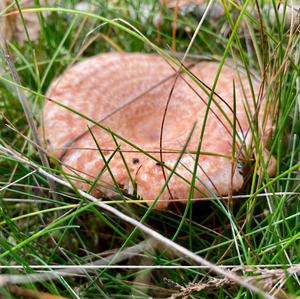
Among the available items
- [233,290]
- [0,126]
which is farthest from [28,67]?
[233,290]

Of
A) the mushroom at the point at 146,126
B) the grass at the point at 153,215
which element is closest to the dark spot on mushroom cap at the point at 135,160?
the mushroom at the point at 146,126

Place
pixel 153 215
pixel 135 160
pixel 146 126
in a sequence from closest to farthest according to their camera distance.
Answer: pixel 135 160 < pixel 153 215 < pixel 146 126

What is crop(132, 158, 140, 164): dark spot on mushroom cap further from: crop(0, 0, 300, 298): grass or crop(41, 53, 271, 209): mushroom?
crop(0, 0, 300, 298): grass

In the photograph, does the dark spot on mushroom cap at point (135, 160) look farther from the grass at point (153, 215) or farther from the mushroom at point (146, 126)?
the grass at point (153, 215)

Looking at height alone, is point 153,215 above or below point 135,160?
below

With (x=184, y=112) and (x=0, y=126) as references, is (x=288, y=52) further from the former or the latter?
(x=0, y=126)

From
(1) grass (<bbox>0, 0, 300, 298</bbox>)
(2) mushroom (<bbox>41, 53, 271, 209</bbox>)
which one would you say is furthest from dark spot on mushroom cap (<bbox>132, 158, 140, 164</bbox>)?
(1) grass (<bbox>0, 0, 300, 298</bbox>)
